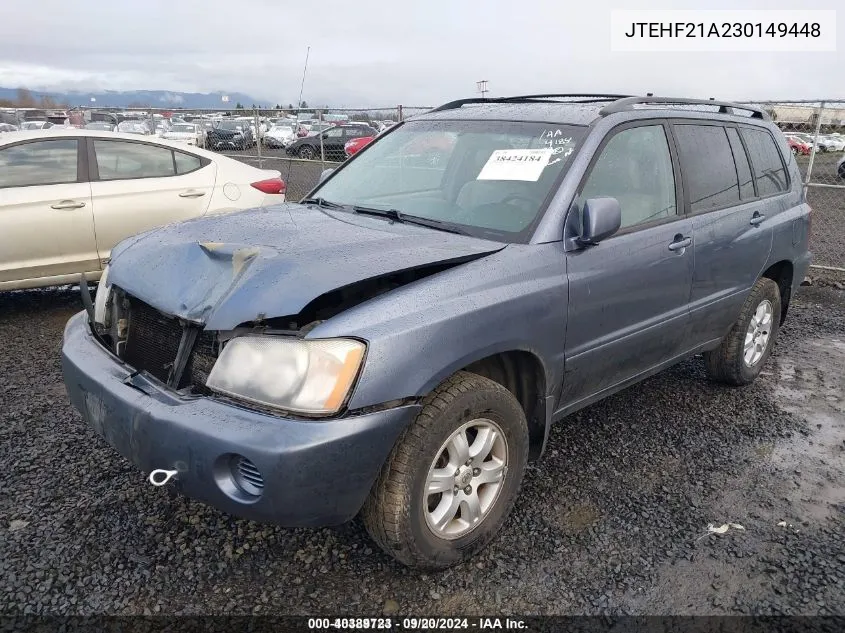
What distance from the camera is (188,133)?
17.3 meters

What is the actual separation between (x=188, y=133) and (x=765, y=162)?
52.4ft

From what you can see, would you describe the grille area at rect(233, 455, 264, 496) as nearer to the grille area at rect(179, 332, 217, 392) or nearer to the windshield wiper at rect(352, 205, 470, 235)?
the grille area at rect(179, 332, 217, 392)

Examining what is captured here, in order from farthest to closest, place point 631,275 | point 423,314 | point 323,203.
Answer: point 323,203
point 631,275
point 423,314

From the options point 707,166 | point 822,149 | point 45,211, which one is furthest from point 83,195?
point 822,149

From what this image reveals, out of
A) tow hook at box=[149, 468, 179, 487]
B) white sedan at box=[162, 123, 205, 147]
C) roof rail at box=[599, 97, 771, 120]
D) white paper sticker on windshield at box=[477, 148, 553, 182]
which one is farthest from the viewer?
white sedan at box=[162, 123, 205, 147]

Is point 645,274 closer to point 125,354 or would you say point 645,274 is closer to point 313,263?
point 313,263

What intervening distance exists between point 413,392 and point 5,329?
442 cm

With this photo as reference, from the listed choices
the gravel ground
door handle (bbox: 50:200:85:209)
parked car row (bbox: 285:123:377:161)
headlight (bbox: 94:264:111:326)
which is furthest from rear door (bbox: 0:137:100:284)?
parked car row (bbox: 285:123:377:161)

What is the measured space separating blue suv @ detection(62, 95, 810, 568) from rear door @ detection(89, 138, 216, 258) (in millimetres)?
2539

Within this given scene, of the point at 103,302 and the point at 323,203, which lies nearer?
the point at 103,302

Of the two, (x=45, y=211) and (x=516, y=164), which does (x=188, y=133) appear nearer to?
(x=45, y=211)

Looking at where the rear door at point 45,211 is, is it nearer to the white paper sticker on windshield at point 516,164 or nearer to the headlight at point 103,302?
the headlight at point 103,302

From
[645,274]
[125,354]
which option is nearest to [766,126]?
[645,274]

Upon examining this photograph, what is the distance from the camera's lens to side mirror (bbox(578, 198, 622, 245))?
106 inches
